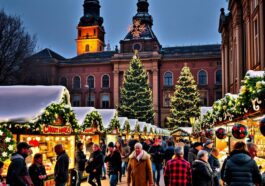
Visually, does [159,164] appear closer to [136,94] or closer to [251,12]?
[251,12]

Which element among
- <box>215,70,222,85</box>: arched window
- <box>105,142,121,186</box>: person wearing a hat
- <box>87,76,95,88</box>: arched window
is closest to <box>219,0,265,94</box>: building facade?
<box>105,142,121,186</box>: person wearing a hat

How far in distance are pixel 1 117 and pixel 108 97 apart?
5556 centimetres

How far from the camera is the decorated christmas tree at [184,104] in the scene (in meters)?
51.5

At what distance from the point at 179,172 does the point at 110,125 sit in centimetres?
1436

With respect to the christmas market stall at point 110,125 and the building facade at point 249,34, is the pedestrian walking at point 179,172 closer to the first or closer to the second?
the christmas market stall at point 110,125

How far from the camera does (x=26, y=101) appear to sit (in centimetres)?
1218

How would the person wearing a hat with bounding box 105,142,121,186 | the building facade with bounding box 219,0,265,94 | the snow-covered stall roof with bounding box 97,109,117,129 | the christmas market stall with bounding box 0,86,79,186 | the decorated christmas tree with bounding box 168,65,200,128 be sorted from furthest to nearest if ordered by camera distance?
the decorated christmas tree with bounding box 168,65,200,128, the snow-covered stall roof with bounding box 97,109,117,129, the building facade with bounding box 219,0,265,94, the person wearing a hat with bounding box 105,142,121,186, the christmas market stall with bounding box 0,86,79,186

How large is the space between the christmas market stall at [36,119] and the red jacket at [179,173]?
15.1 feet

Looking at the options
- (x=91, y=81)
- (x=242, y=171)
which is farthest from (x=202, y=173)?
(x=91, y=81)

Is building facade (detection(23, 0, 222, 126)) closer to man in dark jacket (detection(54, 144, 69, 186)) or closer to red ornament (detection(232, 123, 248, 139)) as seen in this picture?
red ornament (detection(232, 123, 248, 139))

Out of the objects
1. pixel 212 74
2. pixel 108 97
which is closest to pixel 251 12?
pixel 212 74

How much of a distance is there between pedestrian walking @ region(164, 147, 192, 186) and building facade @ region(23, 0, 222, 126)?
170ft

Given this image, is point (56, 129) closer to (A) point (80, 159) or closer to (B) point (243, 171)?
(A) point (80, 159)

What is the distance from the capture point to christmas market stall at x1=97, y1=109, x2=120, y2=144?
21197 mm
